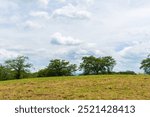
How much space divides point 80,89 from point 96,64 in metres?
50.0

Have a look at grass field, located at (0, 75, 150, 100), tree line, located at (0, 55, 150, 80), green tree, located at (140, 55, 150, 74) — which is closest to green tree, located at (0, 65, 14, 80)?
tree line, located at (0, 55, 150, 80)

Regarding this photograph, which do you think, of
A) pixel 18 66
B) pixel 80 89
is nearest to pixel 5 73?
pixel 18 66

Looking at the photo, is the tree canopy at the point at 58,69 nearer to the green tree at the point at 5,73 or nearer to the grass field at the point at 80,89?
the green tree at the point at 5,73

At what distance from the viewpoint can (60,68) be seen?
65.4 metres

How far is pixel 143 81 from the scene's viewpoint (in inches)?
844

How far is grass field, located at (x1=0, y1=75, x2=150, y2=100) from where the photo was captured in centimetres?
1727

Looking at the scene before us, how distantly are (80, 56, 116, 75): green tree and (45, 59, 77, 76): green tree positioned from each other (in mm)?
2522

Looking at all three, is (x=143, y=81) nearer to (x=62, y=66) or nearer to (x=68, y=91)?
(x=68, y=91)

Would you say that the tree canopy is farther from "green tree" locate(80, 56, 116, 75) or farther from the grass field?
the grass field

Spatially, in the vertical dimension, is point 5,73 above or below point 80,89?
above

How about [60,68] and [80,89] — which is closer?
[80,89]

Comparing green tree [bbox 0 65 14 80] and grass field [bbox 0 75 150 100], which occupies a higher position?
green tree [bbox 0 65 14 80]

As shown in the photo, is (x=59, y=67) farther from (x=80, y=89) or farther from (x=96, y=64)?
(x=80, y=89)

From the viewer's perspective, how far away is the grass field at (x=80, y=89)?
1727 centimetres
